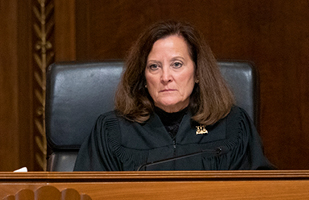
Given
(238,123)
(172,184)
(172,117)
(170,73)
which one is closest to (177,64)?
(170,73)

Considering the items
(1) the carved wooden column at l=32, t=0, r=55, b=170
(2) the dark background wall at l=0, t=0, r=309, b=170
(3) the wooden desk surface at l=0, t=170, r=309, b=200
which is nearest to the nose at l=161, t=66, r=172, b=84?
(3) the wooden desk surface at l=0, t=170, r=309, b=200

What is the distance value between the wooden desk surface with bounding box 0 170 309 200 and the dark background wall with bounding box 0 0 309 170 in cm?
156

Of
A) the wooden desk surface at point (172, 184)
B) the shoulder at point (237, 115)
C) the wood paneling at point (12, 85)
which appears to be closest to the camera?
the wooden desk surface at point (172, 184)

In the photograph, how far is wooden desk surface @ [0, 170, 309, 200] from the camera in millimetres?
863

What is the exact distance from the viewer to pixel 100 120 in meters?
1.68

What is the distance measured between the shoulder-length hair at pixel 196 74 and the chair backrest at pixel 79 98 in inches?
2.2

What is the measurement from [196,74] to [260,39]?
0.87 m

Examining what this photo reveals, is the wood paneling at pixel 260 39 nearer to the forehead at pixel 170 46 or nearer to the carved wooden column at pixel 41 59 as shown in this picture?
the carved wooden column at pixel 41 59

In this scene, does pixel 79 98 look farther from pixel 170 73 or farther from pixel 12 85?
pixel 12 85

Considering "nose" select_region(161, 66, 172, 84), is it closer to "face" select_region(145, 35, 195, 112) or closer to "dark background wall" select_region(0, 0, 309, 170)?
"face" select_region(145, 35, 195, 112)

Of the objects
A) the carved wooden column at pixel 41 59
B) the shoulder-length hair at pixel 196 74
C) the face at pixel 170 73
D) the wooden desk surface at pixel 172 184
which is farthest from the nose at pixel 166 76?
the carved wooden column at pixel 41 59

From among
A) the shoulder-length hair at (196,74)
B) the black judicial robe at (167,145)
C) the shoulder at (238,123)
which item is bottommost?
the black judicial robe at (167,145)

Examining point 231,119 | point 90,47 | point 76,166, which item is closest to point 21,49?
point 90,47

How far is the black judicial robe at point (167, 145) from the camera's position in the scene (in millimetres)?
1600
